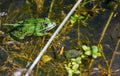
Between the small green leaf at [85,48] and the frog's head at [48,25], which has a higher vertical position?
the frog's head at [48,25]

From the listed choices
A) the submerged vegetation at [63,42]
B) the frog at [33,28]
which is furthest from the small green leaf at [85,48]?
the frog at [33,28]

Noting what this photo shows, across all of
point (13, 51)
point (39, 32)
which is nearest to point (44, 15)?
point (39, 32)

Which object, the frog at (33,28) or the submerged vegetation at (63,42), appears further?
the frog at (33,28)

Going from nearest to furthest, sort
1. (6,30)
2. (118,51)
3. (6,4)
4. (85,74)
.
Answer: (85,74) < (118,51) < (6,30) < (6,4)

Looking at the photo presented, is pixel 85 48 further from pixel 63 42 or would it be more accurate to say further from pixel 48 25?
pixel 48 25

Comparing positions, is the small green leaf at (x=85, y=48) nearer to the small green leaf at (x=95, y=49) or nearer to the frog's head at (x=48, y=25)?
the small green leaf at (x=95, y=49)

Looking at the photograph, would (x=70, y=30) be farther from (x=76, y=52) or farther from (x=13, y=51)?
(x=13, y=51)
